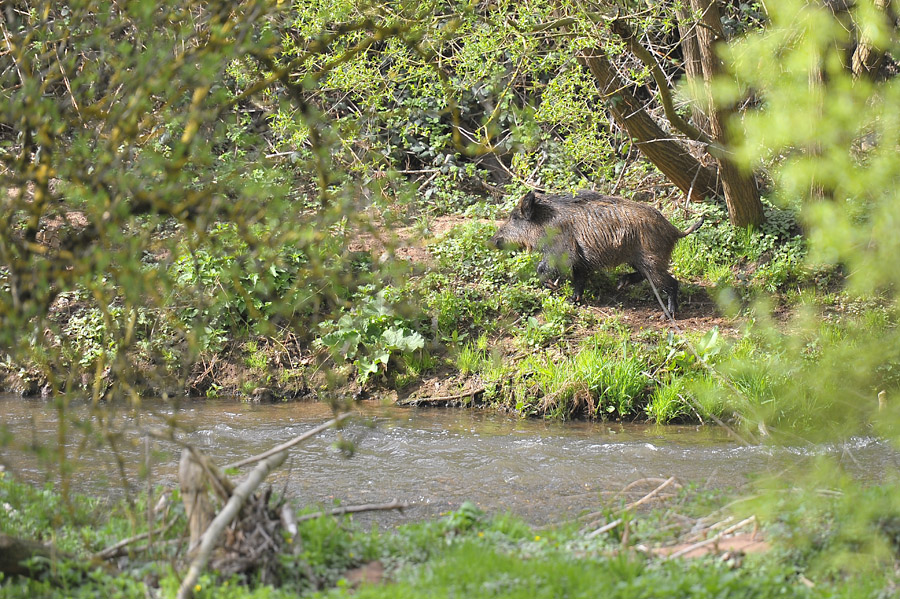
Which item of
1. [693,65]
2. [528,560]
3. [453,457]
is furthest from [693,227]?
[528,560]

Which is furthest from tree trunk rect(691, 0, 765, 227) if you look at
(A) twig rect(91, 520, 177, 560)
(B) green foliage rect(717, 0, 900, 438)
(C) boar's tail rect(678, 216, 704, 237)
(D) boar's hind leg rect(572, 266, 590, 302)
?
(A) twig rect(91, 520, 177, 560)

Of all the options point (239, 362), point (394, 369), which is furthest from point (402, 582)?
point (239, 362)

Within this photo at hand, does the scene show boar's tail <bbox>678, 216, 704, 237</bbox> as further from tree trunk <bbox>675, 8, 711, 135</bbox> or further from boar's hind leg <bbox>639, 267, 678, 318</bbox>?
tree trunk <bbox>675, 8, 711, 135</bbox>

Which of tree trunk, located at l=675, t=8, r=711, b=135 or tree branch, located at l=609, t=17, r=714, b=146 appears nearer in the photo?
tree branch, located at l=609, t=17, r=714, b=146

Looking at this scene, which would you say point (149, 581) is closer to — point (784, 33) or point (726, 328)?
point (784, 33)

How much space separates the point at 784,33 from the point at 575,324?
15.1ft

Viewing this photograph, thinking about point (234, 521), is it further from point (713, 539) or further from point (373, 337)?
point (373, 337)

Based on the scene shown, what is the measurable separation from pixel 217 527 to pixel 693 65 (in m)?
8.54

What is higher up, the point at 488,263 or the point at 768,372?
the point at 488,263

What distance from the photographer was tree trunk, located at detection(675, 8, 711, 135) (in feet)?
33.2

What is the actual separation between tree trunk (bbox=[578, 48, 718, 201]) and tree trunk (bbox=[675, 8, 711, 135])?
0.42 m

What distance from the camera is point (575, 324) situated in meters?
10.1

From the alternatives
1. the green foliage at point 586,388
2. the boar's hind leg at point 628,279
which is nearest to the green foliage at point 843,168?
the green foliage at point 586,388

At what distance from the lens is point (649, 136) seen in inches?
431
